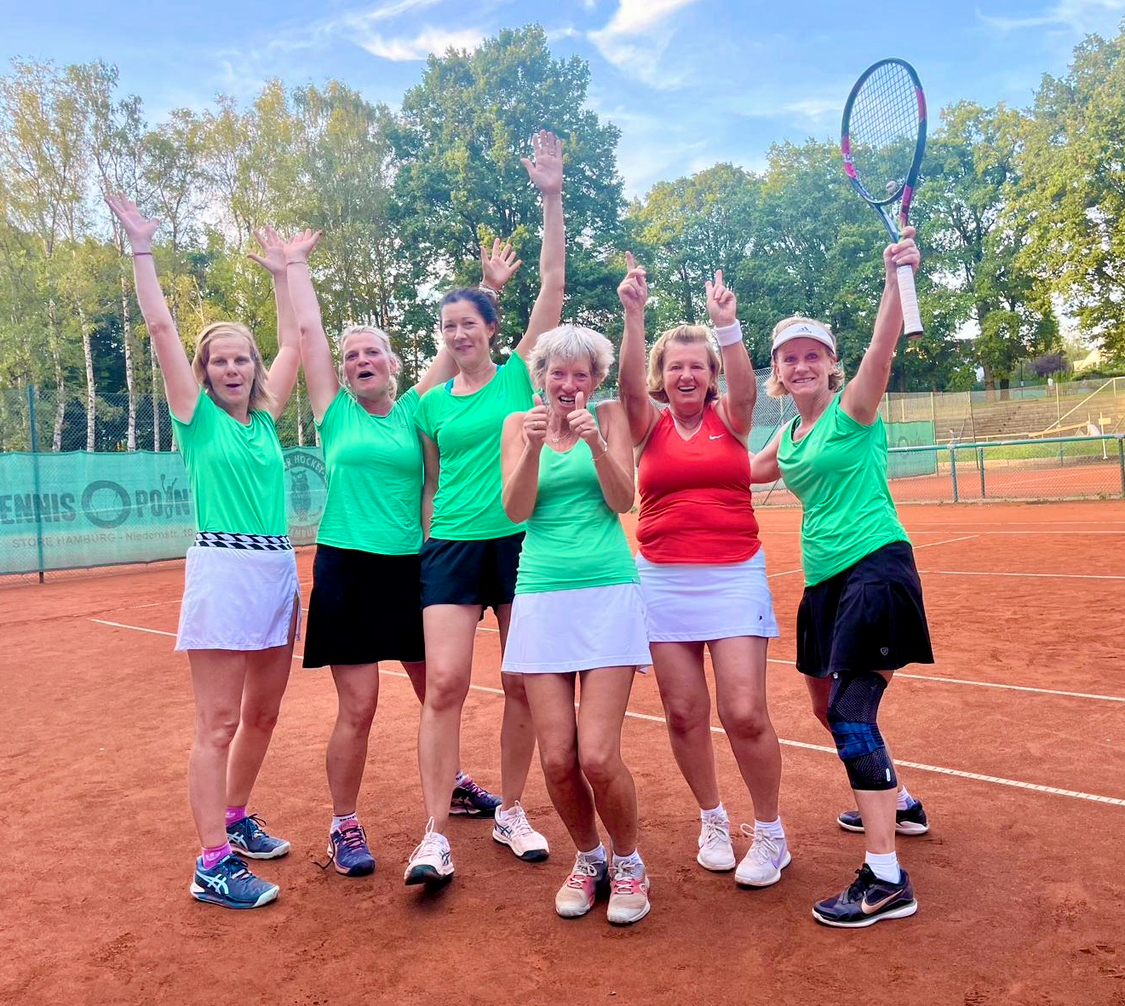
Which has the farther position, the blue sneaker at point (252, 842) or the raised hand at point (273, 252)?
the raised hand at point (273, 252)

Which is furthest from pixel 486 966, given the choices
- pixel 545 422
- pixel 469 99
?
pixel 469 99

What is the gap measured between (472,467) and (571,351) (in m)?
0.67

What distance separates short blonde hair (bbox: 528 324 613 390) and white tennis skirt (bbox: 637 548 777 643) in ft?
2.48

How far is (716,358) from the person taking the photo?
350 centimetres

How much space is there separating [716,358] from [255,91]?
33223 millimetres

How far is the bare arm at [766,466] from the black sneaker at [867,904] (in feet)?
4.67

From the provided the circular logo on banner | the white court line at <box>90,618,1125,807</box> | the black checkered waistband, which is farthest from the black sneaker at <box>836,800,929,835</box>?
the circular logo on banner

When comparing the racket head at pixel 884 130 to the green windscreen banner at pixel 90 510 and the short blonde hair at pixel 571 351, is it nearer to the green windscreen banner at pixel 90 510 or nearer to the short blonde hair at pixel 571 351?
the short blonde hair at pixel 571 351

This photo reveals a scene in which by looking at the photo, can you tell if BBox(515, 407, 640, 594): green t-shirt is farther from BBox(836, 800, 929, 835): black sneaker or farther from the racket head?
the racket head

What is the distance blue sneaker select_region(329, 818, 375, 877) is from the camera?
3.48 metres

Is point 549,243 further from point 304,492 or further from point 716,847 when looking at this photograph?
point 304,492

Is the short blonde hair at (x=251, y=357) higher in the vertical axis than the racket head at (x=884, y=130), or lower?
lower

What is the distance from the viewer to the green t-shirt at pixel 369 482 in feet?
11.5

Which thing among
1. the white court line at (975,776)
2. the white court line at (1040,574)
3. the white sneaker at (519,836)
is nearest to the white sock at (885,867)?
the white sneaker at (519,836)
